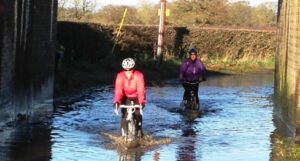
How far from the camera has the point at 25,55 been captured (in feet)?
54.3

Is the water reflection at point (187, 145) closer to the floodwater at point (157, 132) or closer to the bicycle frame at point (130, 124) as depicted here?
the floodwater at point (157, 132)

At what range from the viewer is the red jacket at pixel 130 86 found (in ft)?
44.3

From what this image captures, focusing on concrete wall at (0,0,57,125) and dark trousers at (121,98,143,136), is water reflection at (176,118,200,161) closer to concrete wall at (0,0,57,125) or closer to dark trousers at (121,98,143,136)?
dark trousers at (121,98,143,136)

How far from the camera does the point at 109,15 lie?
5531cm

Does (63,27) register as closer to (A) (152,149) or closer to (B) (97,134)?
(B) (97,134)

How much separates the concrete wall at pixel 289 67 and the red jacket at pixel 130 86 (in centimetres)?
308

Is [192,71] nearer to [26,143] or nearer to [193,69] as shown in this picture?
[193,69]

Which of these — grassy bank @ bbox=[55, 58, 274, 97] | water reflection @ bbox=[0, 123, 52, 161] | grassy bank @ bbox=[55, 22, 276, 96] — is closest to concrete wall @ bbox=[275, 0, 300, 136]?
water reflection @ bbox=[0, 123, 52, 161]

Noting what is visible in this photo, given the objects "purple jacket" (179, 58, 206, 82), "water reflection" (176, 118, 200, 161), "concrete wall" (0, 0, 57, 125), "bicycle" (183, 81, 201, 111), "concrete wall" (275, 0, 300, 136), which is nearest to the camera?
"water reflection" (176, 118, 200, 161)

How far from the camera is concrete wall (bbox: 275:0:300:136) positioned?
1448 cm

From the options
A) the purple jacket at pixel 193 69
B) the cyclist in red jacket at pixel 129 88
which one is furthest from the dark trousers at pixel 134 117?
the purple jacket at pixel 193 69

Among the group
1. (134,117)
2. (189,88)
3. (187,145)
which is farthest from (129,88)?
(189,88)

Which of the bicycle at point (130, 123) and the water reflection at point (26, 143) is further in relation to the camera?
the bicycle at point (130, 123)

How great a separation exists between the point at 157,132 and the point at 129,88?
7.64ft
